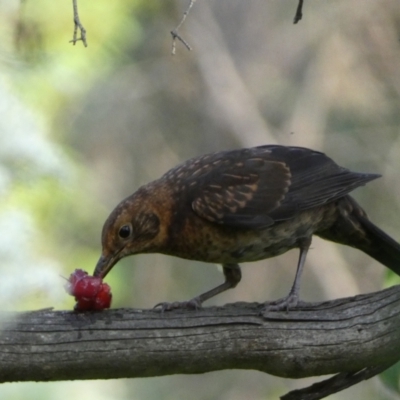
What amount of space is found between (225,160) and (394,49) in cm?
414

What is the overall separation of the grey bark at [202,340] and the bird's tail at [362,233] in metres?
0.87

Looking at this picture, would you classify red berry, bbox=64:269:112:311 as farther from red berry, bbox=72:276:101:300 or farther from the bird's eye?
the bird's eye

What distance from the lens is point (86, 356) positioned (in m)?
3.54

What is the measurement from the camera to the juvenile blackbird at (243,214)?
4.47 m

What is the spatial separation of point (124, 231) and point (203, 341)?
2.89ft

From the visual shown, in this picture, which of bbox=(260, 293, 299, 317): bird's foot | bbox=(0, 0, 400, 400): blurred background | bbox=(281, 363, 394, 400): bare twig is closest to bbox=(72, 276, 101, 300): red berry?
bbox=(260, 293, 299, 317): bird's foot

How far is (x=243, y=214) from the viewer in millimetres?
4559


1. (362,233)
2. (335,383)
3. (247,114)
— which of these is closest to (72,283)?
(335,383)

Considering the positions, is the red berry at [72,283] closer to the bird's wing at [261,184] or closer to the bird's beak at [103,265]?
the bird's beak at [103,265]

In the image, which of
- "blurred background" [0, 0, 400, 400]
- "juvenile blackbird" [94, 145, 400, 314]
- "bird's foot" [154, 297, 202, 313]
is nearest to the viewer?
"bird's foot" [154, 297, 202, 313]

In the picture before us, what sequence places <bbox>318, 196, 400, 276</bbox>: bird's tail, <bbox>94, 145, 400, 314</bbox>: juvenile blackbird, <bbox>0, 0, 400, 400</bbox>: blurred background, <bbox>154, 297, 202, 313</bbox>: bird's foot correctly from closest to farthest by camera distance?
<bbox>154, 297, 202, 313</bbox>: bird's foot < <bbox>94, 145, 400, 314</bbox>: juvenile blackbird < <bbox>318, 196, 400, 276</bbox>: bird's tail < <bbox>0, 0, 400, 400</bbox>: blurred background

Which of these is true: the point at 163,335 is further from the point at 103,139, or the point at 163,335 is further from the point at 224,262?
the point at 103,139

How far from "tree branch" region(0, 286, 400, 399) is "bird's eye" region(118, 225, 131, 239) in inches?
25.3

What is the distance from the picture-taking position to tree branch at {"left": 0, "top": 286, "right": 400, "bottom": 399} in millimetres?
3504
